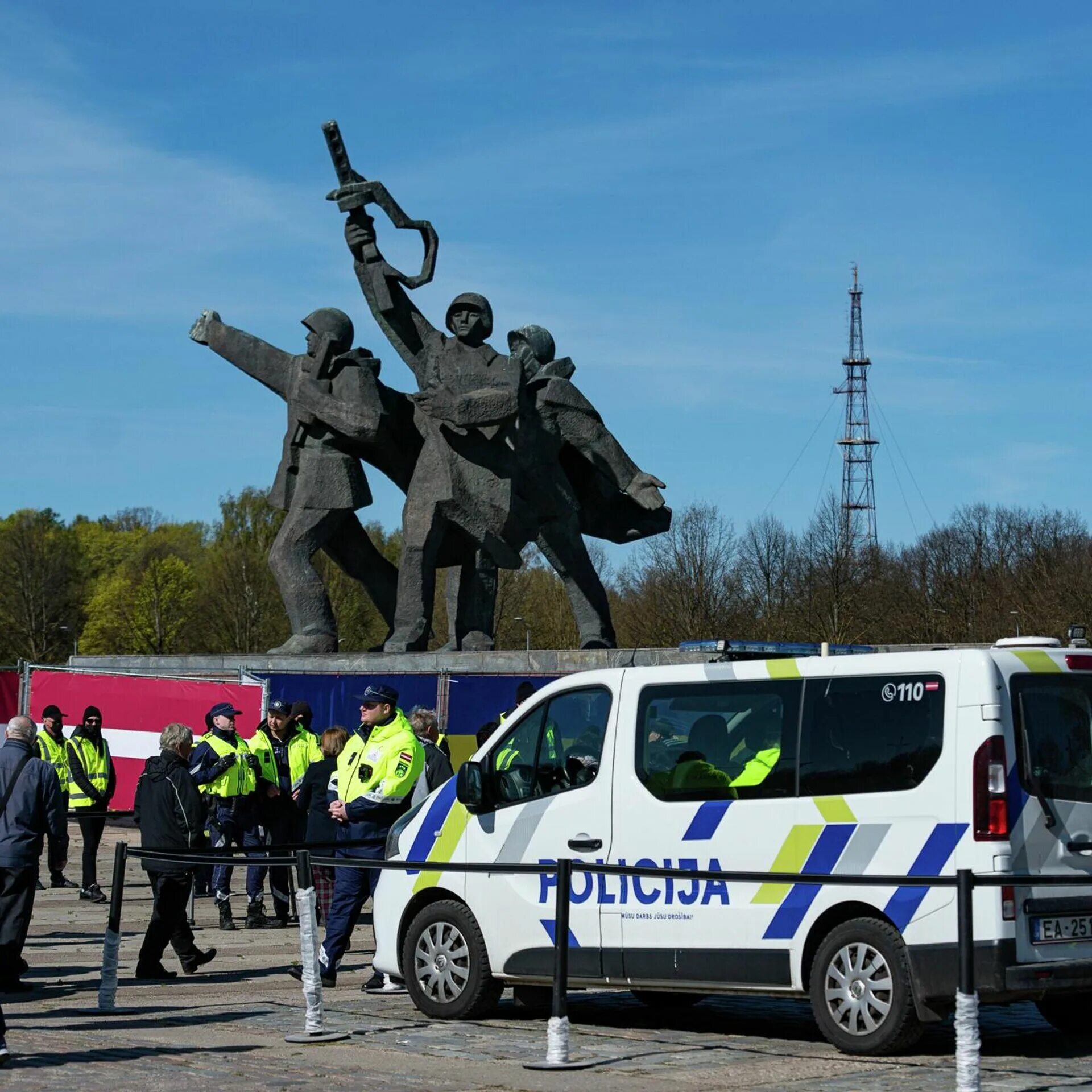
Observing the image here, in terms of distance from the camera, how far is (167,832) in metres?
12.0

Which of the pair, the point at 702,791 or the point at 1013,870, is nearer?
the point at 1013,870

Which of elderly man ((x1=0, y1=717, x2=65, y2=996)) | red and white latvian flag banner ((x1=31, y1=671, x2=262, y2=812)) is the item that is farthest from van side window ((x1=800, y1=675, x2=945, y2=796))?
red and white latvian flag banner ((x1=31, y1=671, x2=262, y2=812))

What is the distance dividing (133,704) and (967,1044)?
15887 millimetres

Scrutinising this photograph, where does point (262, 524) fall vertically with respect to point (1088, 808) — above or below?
above

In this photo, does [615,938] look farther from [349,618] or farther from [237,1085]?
[349,618]

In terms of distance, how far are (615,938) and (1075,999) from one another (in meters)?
2.35

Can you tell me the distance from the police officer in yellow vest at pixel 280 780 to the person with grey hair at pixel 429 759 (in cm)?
148

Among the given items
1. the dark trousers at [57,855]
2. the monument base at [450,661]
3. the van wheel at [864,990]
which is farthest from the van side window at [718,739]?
the monument base at [450,661]

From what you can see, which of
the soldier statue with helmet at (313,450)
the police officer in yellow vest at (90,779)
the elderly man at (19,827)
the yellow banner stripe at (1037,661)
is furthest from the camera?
the soldier statue with helmet at (313,450)

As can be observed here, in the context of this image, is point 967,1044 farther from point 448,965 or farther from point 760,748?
point 448,965

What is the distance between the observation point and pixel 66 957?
13.0 metres

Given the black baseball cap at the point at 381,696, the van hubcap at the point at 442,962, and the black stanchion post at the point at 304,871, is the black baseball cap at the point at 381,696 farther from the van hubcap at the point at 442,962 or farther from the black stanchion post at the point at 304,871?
the black stanchion post at the point at 304,871

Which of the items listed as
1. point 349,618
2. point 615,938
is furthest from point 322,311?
point 349,618

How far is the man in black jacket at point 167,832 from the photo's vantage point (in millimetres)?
11969
